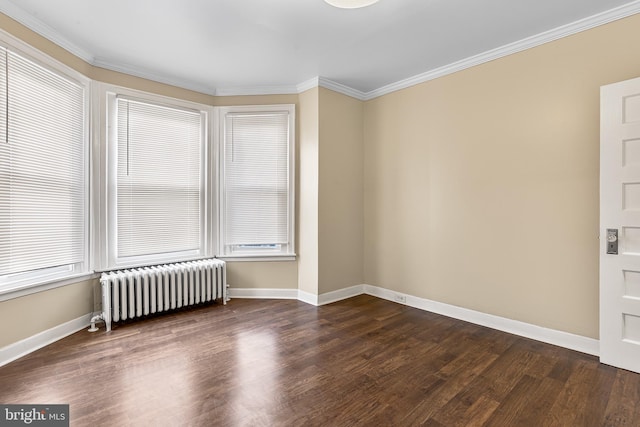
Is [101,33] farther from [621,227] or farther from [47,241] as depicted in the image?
[621,227]

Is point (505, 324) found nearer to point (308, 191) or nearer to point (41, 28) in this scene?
point (308, 191)

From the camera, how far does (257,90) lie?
14.0 ft

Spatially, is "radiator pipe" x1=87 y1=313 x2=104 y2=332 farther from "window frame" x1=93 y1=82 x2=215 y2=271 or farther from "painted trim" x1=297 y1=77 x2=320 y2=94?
"painted trim" x1=297 y1=77 x2=320 y2=94

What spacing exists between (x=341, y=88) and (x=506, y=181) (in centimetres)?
235

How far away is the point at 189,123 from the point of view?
13.4ft

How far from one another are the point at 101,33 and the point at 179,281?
263 cm

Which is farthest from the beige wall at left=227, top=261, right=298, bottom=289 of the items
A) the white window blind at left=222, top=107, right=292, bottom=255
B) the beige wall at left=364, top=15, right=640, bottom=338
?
the beige wall at left=364, top=15, right=640, bottom=338

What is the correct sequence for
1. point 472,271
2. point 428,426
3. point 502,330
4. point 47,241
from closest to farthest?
1. point 428,426
2. point 47,241
3. point 502,330
4. point 472,271

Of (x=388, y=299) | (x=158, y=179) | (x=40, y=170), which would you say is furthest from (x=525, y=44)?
(x=40, y=170)

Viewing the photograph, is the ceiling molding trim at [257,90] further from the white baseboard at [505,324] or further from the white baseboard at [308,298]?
the white baseboard at [505,324]

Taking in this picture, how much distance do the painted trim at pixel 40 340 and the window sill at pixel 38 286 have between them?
390 millimetres

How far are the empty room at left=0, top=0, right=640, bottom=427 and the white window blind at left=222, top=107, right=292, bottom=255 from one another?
0.10 ft

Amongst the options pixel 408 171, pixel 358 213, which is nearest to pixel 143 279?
pixel 358 213

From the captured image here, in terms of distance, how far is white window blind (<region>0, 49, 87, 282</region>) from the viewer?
102 inches
